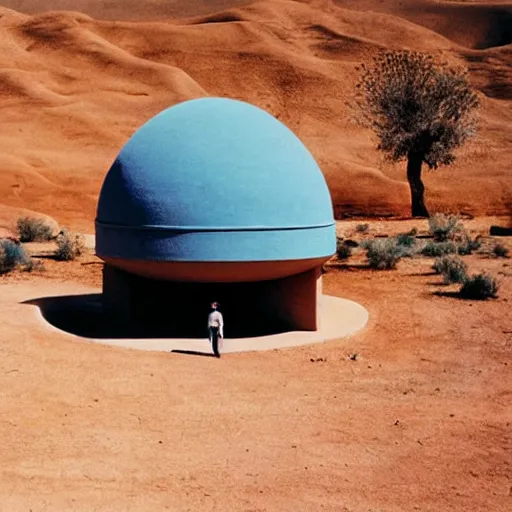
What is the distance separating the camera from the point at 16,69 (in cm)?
5866

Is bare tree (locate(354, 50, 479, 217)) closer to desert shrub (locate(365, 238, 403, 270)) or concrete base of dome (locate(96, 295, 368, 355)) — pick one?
desert shrub (locate(365, 238, 403, 270))

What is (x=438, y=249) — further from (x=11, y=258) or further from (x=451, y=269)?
(x=11, y=258)

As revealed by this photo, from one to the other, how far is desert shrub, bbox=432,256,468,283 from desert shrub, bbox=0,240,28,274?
9609 mm

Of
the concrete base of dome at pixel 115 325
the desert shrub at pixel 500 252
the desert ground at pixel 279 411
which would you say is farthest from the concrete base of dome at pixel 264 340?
the desert shrub at pixel 500 252

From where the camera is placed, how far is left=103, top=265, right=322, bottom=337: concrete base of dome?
50.8ft

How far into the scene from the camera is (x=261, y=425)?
33.2 ft

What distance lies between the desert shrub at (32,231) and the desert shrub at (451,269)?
13.1m

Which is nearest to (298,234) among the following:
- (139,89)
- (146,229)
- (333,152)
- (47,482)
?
(146,229)

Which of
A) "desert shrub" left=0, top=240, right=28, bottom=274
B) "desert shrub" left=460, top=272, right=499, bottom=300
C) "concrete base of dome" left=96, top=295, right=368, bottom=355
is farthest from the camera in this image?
"desert shrub" left=0, top=240, right=28, bottom=274

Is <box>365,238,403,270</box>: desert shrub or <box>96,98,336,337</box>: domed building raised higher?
<box>96,98,336,337</box>: domed building

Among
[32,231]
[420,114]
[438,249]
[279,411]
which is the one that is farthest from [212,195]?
[420,114]

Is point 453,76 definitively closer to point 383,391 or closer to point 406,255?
point 406,255

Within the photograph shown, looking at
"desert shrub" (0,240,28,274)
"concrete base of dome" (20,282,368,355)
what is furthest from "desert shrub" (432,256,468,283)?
"desert shrub" (0,240,28,274)

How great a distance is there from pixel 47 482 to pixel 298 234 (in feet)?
23.5
